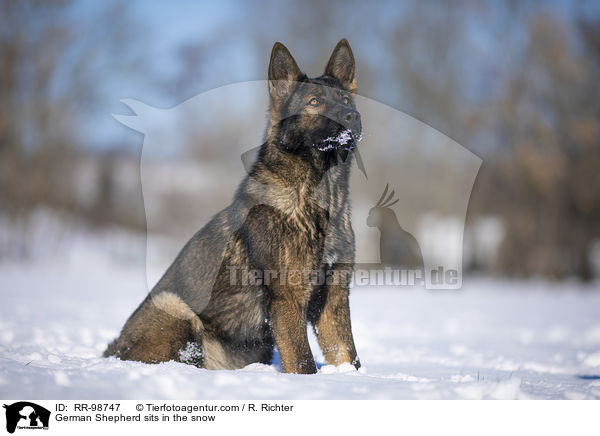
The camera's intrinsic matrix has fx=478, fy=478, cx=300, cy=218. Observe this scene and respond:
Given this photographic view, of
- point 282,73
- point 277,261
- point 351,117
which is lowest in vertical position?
point 277,261

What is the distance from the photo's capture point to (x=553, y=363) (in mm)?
4309

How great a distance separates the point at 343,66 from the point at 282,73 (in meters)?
0.57

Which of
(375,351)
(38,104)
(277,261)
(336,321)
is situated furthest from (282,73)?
(38,104)

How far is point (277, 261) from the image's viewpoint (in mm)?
3006

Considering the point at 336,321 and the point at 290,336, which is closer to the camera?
the point at 290,336

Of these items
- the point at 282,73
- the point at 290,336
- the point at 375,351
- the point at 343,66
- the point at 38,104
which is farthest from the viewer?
the point at 38,104

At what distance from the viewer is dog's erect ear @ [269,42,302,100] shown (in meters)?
3.45

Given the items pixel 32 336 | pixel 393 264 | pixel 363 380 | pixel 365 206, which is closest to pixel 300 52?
pixel 365 206

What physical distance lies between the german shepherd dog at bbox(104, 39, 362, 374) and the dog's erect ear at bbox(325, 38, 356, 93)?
28cm

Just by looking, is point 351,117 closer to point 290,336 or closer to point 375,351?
point 290,336

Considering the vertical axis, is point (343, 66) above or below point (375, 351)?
above
